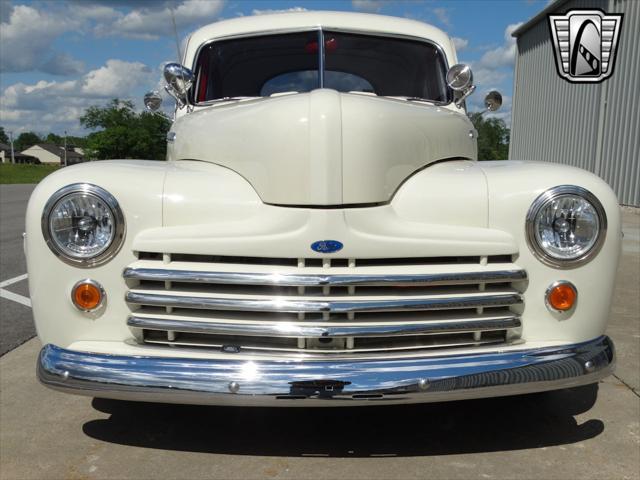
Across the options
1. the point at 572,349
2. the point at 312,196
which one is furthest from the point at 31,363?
the point at 572,349

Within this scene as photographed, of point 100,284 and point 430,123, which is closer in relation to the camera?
point 100,284

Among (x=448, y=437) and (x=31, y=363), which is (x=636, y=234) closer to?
(x=448, y=437)

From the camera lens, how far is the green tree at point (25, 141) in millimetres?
115681

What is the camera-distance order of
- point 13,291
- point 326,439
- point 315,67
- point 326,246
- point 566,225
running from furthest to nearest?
point 13,291
point 315,67
point 326,439
point 566,225
point 326,246

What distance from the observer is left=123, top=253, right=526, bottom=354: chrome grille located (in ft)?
6.49

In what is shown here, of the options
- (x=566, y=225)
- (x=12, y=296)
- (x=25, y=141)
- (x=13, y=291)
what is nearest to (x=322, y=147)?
(x=566, y=225)

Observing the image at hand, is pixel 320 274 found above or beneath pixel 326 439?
above

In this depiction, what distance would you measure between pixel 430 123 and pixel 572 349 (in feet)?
3.74

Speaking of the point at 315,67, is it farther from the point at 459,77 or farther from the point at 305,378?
the point at 305,378

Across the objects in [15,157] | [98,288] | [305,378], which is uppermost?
[98,288]

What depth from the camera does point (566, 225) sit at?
212cm

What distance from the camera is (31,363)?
3.23 metres

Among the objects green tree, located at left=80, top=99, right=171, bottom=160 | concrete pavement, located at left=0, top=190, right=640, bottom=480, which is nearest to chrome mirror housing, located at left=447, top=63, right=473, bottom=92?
concrete pavement, located at left=0, top=190, right=640, bottom=480

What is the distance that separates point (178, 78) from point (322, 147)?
1.31m
